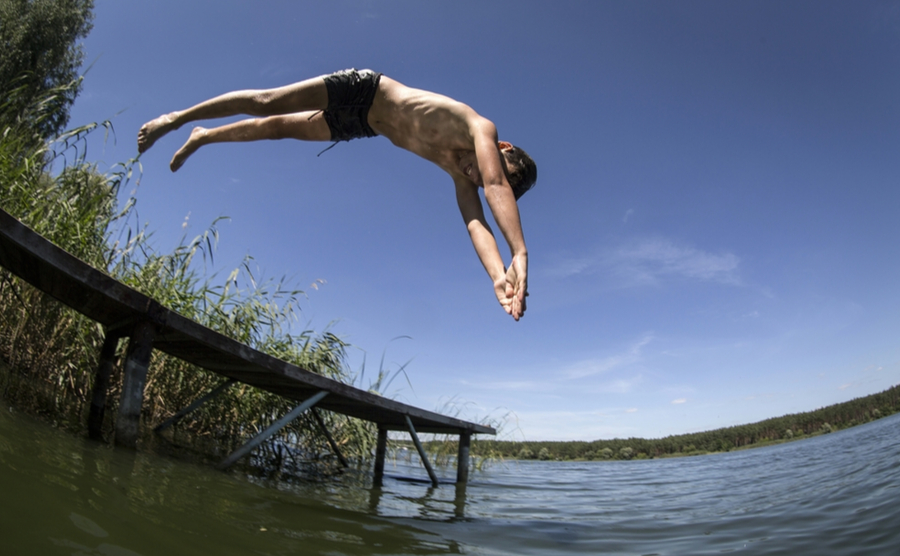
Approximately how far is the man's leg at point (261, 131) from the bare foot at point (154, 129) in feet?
0.64

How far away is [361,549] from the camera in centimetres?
148

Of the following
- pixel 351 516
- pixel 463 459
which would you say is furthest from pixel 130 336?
pixel 463 459

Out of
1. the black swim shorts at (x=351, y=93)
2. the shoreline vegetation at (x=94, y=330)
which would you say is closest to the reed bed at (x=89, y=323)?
the shoreline vegetation at (x=94, y=330)

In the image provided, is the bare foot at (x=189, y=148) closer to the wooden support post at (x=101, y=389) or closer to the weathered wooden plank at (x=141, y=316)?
the weathered wooden plank at (x=141, y=316)

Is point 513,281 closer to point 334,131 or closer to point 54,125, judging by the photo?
point 334,131

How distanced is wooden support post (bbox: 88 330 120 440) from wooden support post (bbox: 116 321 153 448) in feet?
0.45

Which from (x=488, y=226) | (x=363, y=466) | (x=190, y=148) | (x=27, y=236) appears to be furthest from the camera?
(x=363, y=466)

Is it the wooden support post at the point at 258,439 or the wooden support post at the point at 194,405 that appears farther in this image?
the wooden support post at the point at 194,405

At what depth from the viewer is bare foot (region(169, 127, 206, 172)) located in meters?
2.84

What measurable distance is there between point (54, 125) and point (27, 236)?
2103 cm

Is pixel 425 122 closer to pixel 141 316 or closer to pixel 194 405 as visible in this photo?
pixel 141 316

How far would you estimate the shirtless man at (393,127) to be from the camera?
2109 mm

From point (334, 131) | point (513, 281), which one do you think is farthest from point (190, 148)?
point (513, 281)

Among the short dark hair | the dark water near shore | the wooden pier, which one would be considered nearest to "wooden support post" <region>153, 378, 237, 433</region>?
the wooden pier
